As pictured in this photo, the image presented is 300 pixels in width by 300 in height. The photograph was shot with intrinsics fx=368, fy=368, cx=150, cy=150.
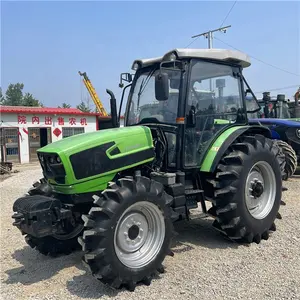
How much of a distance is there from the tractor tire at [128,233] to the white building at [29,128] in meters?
17.2

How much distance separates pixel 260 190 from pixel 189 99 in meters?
1.65

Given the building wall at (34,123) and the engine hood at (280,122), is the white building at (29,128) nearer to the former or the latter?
the building wall at (34,123)

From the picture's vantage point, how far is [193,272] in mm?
4035

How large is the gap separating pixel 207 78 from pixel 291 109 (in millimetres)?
7735

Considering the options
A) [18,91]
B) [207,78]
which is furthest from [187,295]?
[18,91]

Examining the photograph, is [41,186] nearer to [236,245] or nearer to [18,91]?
[236,245]

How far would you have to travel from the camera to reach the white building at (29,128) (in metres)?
21.3

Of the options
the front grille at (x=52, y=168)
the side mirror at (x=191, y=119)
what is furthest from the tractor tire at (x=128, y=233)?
the side mirror at (x=191, y=119)

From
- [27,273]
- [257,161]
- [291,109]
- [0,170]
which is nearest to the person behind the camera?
[27,273]

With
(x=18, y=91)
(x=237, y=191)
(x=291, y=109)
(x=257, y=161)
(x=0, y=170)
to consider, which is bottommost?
(x=0, y=170)

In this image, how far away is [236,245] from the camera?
4875 millimetres

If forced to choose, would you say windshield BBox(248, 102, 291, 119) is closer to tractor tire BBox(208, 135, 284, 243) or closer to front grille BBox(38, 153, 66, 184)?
tractor tire BBox(208, 135, 284, 243)

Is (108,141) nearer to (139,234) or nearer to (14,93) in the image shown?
(139,234)

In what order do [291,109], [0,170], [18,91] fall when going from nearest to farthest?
[291,109]
[0,170]
[18,91]
